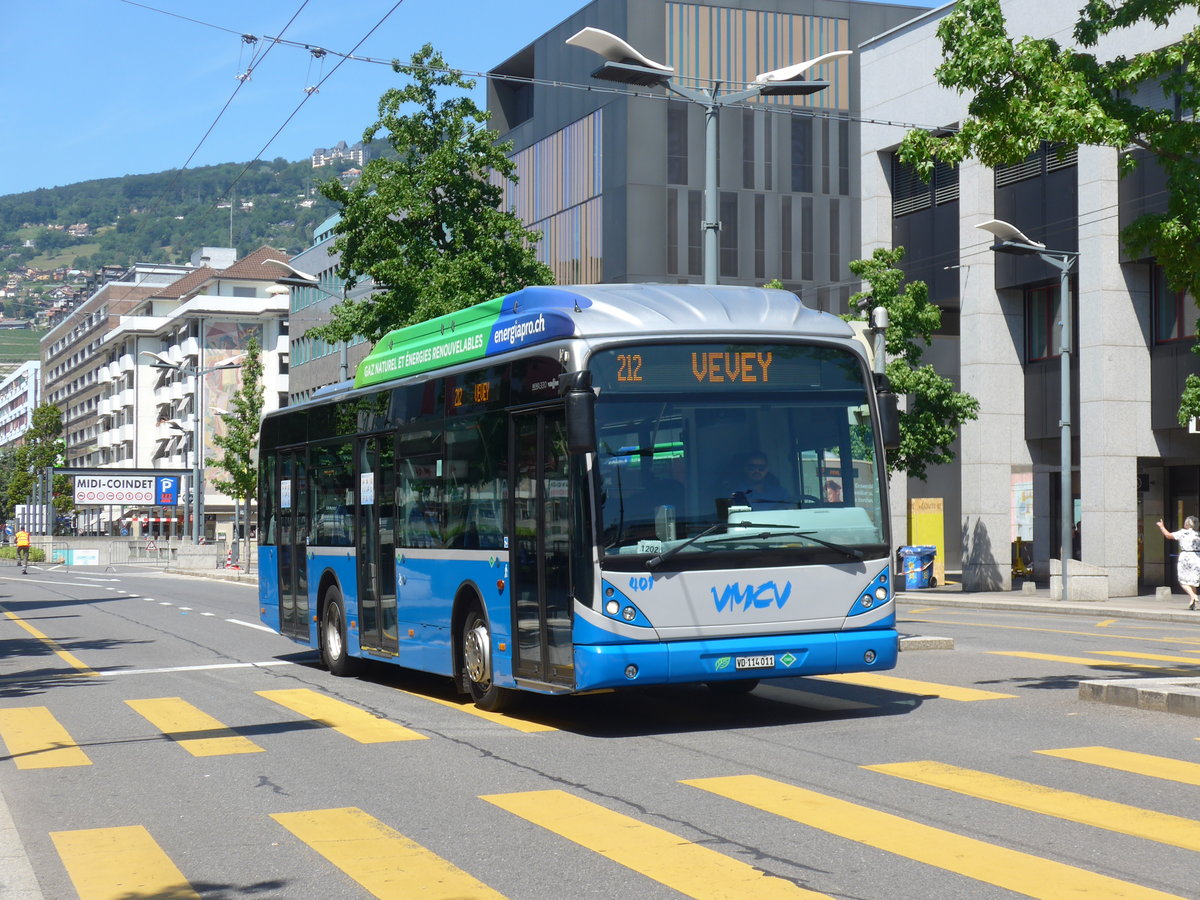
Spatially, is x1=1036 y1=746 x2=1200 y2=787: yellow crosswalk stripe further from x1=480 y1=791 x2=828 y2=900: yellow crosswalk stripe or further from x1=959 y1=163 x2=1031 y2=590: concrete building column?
x1=959 y1=163 x2=1031 y2=590: concrete building column

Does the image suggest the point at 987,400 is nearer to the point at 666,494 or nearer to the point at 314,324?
the point at 666,494

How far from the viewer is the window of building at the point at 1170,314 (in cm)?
3400

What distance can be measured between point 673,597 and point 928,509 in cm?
3283

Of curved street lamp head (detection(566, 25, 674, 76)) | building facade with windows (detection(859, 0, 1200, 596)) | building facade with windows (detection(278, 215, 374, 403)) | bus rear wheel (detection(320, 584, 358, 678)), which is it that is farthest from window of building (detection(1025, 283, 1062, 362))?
building facade with windows (detection(278, 215, 374, 403))

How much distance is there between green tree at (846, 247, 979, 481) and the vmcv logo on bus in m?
25.8

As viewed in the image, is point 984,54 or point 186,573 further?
point 186,573

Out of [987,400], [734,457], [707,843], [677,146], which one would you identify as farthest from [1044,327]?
[707,843]

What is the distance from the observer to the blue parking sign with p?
9094 cm

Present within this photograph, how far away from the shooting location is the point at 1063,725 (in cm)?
1137

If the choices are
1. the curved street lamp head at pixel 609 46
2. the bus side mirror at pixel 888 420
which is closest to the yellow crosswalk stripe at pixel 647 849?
the bus side mirror at pixel 888 420

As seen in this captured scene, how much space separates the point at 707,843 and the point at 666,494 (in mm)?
3944

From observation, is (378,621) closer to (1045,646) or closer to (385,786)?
(385,786)

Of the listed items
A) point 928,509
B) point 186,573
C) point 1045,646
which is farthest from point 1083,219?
point 186,573

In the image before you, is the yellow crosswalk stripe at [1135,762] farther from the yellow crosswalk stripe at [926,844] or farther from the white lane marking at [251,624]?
the white lane marking at [251,624]
